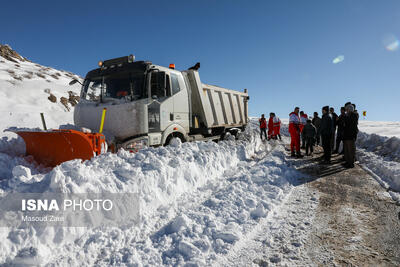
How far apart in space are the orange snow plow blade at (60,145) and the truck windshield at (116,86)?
156cm

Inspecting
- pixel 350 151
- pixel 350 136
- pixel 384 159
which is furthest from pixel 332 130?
pixel 384 159

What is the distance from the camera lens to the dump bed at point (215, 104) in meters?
7.80

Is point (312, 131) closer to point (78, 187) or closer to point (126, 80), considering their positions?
point (126, 80)

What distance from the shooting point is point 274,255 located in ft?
8.27

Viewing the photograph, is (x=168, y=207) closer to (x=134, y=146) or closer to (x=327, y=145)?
(x=134, y=146)

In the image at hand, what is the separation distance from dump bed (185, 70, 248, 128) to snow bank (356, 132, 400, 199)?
5190 mm

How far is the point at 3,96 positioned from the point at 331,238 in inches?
992

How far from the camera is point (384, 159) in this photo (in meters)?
7.62

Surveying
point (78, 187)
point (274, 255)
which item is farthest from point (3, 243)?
point (274, 255)

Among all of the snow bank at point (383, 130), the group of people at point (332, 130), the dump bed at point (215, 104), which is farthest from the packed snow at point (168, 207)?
the snow bank at point (383, 130)

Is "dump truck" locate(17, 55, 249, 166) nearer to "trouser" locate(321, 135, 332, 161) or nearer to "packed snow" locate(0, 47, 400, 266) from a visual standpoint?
"packed snow" locate(0, 47, 400, 266)

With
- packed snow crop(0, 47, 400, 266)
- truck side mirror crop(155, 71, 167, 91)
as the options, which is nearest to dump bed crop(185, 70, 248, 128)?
truck side mirror crop(155, 71, 167, 91)

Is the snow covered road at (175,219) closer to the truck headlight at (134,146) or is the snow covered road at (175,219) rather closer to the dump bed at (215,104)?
the truck headlight at (134,146)

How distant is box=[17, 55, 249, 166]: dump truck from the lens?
15.2 ft
